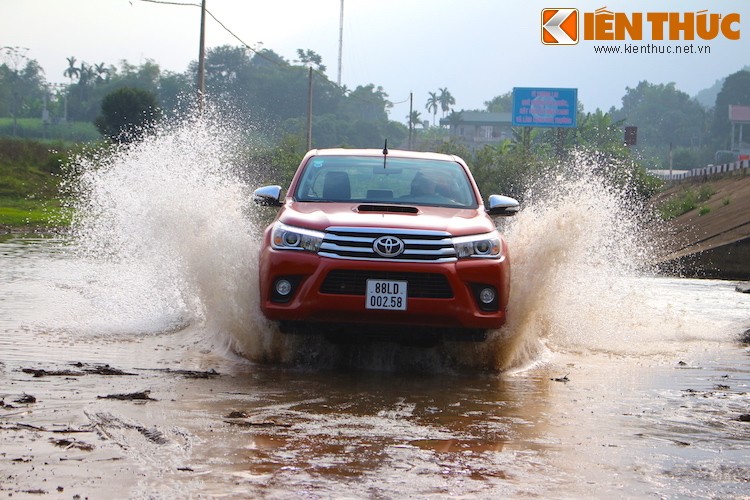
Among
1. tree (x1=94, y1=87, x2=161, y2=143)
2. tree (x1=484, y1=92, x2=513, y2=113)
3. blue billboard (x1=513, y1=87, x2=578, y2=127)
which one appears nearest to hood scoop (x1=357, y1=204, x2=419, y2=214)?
tree (x1=94, y1=87, x2=161, y2=143)

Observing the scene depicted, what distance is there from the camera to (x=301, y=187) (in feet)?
30.2

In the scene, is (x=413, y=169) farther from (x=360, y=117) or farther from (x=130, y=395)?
(x=360, y=117)

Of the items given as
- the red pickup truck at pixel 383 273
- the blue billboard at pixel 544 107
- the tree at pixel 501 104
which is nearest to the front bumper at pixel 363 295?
the red pickup truck at pixel 383 273

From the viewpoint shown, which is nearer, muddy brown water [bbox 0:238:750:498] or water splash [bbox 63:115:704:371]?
muddy brown water [bbox 0:238:750:498]

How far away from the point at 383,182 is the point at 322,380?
2.05 m

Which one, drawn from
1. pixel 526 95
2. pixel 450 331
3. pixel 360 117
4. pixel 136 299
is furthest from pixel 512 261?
pixel 360 117

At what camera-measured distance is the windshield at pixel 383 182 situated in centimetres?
905

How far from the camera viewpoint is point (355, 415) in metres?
6.45

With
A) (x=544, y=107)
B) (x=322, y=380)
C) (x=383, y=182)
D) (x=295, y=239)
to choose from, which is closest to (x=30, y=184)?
(x=383, y=182)

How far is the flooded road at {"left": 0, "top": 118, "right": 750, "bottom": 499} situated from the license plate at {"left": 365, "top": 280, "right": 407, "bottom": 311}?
527mm

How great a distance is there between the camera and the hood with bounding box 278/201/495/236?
802cm

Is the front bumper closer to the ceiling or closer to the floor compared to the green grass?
closer to the ceiling

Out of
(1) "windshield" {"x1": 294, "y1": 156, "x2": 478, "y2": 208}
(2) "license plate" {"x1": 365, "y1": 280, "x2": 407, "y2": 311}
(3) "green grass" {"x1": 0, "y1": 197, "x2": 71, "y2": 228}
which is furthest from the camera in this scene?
(3) "green grass" {"x1": 0, "y1": 197, "x2": 71, "y2": 228}

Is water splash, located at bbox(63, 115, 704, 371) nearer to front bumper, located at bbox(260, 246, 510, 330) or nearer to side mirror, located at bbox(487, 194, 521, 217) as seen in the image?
side mirror, located at bbox(487, 194, 521, 217)
